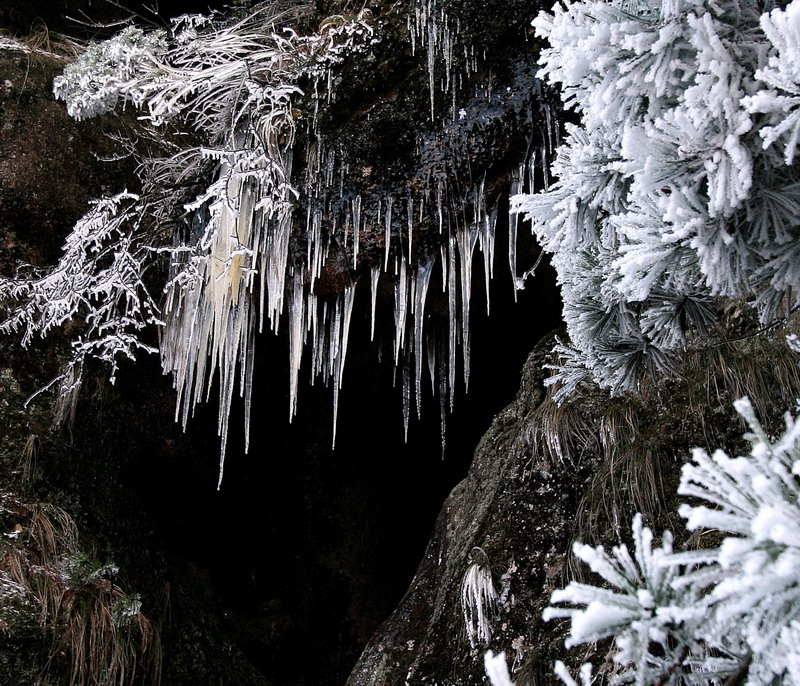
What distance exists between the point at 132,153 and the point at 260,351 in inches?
54.2

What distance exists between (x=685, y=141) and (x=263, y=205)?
2.31 metres

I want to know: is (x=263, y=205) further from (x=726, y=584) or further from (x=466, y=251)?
(x=726, y=584)

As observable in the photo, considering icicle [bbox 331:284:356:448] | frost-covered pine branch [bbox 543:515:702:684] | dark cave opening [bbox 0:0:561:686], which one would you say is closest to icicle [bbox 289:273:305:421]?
icicle [bbox 331:284:356:448]

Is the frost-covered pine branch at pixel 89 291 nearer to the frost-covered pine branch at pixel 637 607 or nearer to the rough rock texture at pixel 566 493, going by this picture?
the rough rock texture at pixel 566 493

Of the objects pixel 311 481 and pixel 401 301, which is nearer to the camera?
pixel 401 301

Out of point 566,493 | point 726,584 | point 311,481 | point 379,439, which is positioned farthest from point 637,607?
point 379,439

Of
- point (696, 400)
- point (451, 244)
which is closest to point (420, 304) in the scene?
point (451, 244)

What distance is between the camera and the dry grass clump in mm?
2920

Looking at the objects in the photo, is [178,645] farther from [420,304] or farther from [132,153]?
[132,153]

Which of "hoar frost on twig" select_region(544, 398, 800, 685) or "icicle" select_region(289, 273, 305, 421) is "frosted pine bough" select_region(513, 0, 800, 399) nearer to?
"hoar frost on twig" select_region(544, 398, 800, 685)

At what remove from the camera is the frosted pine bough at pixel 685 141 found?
3.78 ft

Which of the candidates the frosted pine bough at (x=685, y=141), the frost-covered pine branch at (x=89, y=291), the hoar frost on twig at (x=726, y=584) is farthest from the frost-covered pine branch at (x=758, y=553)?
the frost-covered pine branch at (x=89, y=291)

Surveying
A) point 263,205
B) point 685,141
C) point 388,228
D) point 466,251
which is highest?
point 263,205

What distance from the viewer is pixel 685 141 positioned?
1.19 meters
